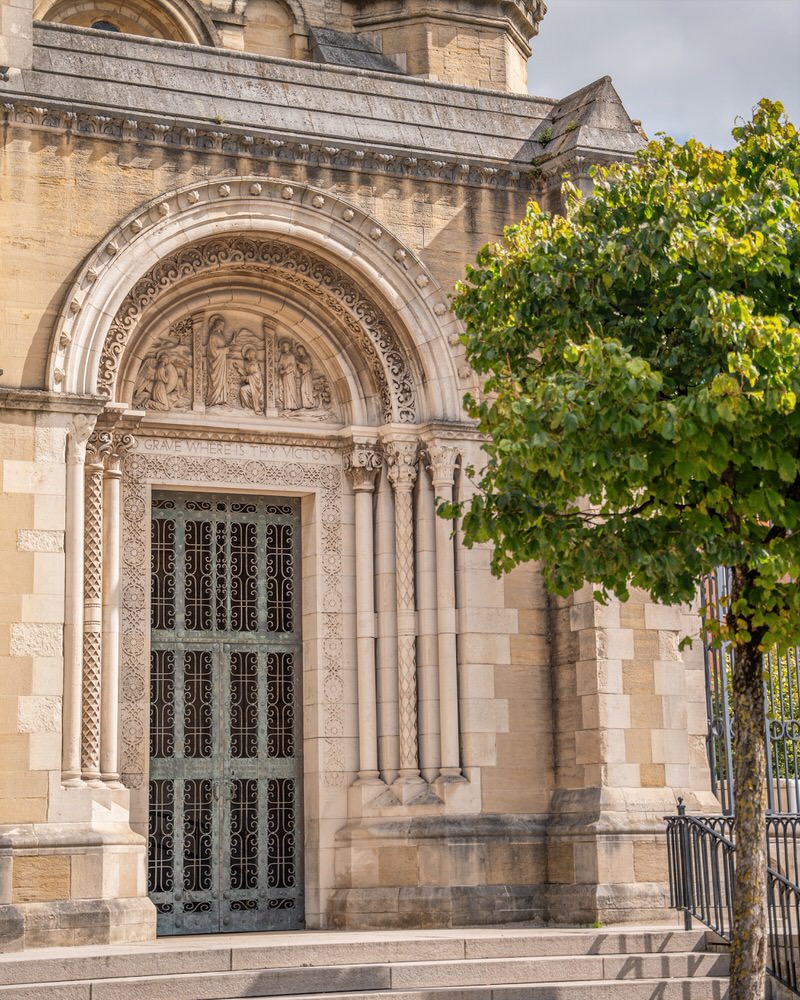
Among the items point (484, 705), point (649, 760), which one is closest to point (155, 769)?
point (484, 705)

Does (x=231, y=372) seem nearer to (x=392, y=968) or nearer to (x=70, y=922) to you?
(x=70, y=922)

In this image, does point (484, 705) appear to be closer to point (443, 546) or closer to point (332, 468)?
point (443, 546)

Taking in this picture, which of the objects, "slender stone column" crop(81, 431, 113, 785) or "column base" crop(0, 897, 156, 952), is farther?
"slender stone column" crop(81, 431, 113, 785)

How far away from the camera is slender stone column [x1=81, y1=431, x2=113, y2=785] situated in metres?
14.1

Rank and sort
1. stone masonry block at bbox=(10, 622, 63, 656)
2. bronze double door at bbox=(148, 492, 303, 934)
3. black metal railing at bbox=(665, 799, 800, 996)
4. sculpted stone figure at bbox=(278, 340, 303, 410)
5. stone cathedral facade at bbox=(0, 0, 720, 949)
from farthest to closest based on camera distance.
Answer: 1. sculpted stone figure at bbox=(278, 340, 303, 410)
2. bronze double door at bbox=(148, 492, 303, 934)
3. stone cathedral facade at bbox=(0, 0, 720, 949)
4. stone masonry block at bbox=(10, 622, 63, 656)
5. black metal railing at bbox=(665, 799, 800, 996)

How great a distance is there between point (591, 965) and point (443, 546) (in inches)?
178

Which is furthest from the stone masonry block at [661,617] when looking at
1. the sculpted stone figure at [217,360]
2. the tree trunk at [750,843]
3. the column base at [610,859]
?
the sculpted stone figure at [217,360]

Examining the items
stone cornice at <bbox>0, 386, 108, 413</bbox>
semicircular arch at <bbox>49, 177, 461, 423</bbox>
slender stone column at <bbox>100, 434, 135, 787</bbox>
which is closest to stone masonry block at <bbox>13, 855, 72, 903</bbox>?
slender stone column at <bbox>100, 434, 135, 787</bbox>

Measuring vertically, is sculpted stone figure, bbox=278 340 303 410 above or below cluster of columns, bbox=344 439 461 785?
above

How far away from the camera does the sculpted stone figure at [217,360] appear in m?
16.0

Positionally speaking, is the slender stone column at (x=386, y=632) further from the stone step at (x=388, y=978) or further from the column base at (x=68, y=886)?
the stone step at (x=388, y=978)

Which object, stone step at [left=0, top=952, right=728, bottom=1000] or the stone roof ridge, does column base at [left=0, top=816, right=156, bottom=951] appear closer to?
stone step at [left=0, top=952, right=728, bottom=1000]

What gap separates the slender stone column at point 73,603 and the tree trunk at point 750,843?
5.62m

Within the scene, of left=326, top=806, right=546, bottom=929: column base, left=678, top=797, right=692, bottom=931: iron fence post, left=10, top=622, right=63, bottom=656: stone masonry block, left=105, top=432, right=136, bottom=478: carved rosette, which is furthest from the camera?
left=105, top=432, right=136, bottom=478: carved rosette
